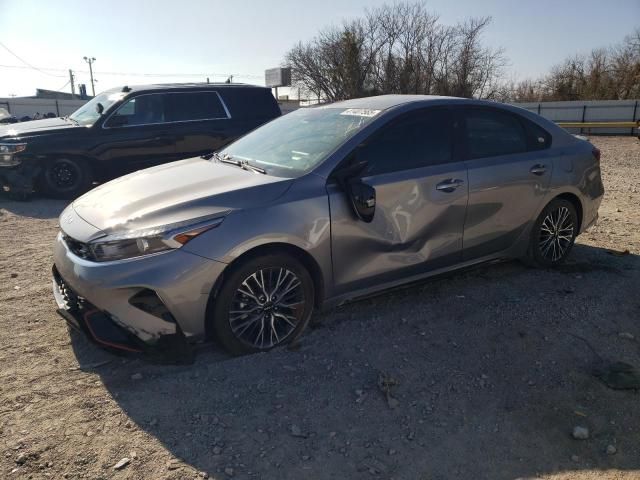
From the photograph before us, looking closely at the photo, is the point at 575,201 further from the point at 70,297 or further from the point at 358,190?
the point at 70,297

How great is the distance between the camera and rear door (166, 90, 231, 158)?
27.6 feet

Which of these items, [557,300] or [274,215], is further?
[557,300]

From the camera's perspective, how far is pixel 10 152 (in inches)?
307

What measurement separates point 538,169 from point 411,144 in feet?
4.64

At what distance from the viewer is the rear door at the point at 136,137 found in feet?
26.5

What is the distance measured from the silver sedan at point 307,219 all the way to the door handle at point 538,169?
0.01 metres

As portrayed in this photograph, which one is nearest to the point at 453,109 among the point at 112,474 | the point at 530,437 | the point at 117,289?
the point at 530,437

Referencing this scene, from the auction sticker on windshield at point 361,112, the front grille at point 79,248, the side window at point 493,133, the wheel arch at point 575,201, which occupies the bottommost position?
the wheel arch at point 575,201

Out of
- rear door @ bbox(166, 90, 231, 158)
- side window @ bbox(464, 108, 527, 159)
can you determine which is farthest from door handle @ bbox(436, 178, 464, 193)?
rear door @ bbox(166, 90, 231, 158)

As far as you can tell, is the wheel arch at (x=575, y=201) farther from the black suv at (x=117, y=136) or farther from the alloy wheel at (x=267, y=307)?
the black suv at (x=117, y=136)

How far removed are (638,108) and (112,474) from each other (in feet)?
109

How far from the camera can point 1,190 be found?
28.6 feet

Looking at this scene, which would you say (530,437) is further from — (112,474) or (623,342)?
(112,474)

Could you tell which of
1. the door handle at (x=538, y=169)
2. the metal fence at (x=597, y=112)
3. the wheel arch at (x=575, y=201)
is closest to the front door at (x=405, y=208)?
the door handle at (x=538, y=169)
